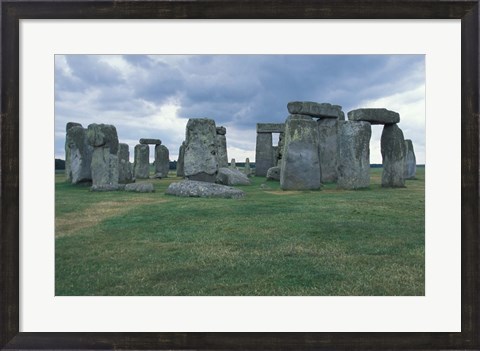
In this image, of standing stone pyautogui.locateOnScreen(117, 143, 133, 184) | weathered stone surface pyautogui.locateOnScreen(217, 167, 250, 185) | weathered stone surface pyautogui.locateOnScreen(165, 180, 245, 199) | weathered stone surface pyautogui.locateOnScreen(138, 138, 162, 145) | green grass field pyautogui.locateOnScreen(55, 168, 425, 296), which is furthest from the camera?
weathered stone surface pyautogui.locateOnScreen(138, 138, 162, 145)

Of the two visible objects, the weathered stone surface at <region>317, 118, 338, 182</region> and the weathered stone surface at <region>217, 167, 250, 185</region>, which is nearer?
the weathered stone surface at <region>217, 167, 250, 185</region>

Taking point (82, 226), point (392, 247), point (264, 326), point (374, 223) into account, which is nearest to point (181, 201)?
point (82, 226)

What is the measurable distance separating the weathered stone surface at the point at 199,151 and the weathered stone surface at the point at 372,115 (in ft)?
13.8

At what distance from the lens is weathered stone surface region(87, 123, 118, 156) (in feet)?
33.5

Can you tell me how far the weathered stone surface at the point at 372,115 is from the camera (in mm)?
10188

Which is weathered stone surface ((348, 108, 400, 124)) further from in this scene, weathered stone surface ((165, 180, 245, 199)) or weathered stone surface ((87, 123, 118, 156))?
weathered stone surface ((87, 123, 118, 156))

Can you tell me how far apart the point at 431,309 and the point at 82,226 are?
4159mm

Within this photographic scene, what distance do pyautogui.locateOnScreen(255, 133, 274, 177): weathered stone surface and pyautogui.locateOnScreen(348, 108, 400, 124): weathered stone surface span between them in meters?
8.39

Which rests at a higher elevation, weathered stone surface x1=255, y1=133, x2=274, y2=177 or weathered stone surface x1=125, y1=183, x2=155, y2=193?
weathered stone surface x1=255, y1=133, x2=274, y2=177

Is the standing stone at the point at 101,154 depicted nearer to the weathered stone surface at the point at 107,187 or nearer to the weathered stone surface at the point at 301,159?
the weathered stone surface at the point at 107,187

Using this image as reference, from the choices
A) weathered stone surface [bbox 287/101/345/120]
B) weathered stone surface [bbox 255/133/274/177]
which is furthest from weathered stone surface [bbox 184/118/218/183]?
weathered stone surface [bbox 255/133/274/177]

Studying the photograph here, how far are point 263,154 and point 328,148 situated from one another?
5481 millimetres

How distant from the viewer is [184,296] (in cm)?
273

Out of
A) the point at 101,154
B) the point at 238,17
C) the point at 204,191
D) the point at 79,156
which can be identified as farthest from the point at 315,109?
the point at 238,17
